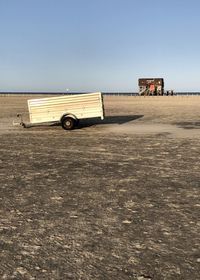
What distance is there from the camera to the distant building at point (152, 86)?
401 ft

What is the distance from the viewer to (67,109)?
24.7 metres

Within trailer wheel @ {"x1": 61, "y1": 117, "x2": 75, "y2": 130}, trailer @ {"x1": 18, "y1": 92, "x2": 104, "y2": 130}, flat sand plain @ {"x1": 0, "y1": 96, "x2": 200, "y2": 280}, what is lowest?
flat sand plain @ {"x1": 0, "y1": 96, "x2": 200, "y2": 280}

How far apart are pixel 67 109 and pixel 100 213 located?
17.0 meters

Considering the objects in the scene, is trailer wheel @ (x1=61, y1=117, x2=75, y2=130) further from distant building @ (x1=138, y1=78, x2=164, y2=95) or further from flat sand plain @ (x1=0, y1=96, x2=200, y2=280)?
distant building @ (x1=138, y1=78, x2=164, y2=95)

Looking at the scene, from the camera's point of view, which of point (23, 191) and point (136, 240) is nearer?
point (136, 240)

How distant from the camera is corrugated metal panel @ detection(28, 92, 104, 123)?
2430cm

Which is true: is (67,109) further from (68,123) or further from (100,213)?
(100,213)

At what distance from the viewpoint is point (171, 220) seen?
7.64 metres

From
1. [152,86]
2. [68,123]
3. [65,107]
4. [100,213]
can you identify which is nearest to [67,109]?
[65,107]

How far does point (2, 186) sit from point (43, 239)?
155 inches

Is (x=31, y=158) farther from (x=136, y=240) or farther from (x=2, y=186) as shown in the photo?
(x=136, y=240)

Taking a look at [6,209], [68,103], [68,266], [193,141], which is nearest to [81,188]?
[6,209]

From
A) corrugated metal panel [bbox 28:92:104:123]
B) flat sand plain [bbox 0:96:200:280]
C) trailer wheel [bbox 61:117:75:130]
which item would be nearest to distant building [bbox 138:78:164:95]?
corrugated metal panel [bbox 28:92:104:123]

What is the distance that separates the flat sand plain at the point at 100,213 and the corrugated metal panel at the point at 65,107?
8044 millimetres
